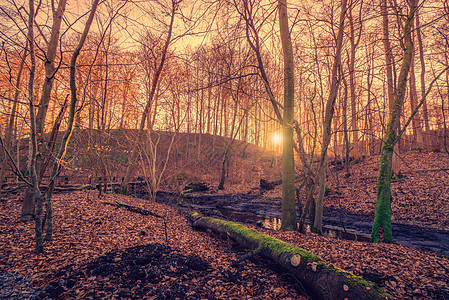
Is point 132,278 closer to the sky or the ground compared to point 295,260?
closer to the ground

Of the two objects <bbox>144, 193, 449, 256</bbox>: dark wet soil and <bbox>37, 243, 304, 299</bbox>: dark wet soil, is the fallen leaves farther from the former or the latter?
<bbox>144, 193, 449, 256</bbox>: dark wet soil

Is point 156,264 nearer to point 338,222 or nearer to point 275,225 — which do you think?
point 275,225

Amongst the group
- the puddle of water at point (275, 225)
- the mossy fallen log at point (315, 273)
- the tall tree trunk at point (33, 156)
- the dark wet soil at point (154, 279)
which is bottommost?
the puddle of water at point (275, 225)

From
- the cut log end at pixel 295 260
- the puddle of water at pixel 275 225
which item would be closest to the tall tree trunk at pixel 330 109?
the puddle of water at pixel 275 225

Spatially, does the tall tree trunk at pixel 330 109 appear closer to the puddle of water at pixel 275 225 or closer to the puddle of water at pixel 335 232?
the puddle of water at pixel 275 225

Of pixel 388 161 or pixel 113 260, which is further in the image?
pixel 388 161

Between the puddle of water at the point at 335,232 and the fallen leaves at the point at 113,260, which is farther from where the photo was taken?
the puddle of water at the point at 335,232

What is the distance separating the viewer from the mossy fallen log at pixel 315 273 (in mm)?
2850

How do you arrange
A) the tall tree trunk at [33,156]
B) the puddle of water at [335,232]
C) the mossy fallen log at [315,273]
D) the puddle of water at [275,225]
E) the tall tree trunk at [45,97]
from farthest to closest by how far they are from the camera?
1. the puddle of water at [275,225]
2. the puddle of water at [335,232]
3. the tall tree trunk at [45,97]
4. the tall tree trunk at [33,156]
5. the mossy fallen log at [315,273]

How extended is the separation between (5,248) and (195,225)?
16.5 ft

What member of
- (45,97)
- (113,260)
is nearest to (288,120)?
(113,260)

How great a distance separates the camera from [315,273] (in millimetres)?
3350

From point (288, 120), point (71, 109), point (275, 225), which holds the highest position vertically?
point (288, 120)

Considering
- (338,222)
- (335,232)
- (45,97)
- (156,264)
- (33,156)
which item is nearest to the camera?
(33,156)
